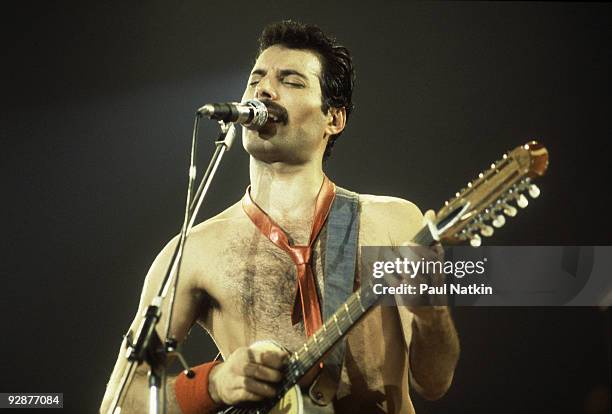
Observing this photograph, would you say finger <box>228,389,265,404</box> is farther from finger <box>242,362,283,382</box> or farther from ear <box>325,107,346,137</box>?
ear <box>325,107,346,137</box>

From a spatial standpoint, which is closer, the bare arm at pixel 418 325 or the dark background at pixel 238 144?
the bare arm at pixel 418 325

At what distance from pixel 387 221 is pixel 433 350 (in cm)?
60

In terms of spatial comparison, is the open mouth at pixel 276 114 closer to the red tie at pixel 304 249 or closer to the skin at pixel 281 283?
the skin at pixel 281 283

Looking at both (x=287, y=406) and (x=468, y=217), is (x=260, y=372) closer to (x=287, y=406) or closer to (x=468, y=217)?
(x=287, y=406)

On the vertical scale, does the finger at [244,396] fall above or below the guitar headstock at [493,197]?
Answer: below

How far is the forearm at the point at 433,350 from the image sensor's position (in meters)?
2.36

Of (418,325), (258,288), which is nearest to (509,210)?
(418,325)

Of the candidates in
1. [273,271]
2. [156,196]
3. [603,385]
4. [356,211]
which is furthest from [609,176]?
[156,196]

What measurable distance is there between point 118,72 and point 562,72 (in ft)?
7.07

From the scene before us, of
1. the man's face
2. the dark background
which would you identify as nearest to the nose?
the man's face

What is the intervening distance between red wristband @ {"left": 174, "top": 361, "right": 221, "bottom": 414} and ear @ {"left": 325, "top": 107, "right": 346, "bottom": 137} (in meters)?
1.10

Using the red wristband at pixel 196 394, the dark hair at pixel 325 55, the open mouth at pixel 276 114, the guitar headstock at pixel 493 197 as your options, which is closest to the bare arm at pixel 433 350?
the guitar headstock at pixel 493 197

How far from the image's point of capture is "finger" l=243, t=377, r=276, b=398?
242 cm

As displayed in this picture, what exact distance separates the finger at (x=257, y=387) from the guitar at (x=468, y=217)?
0.06m
